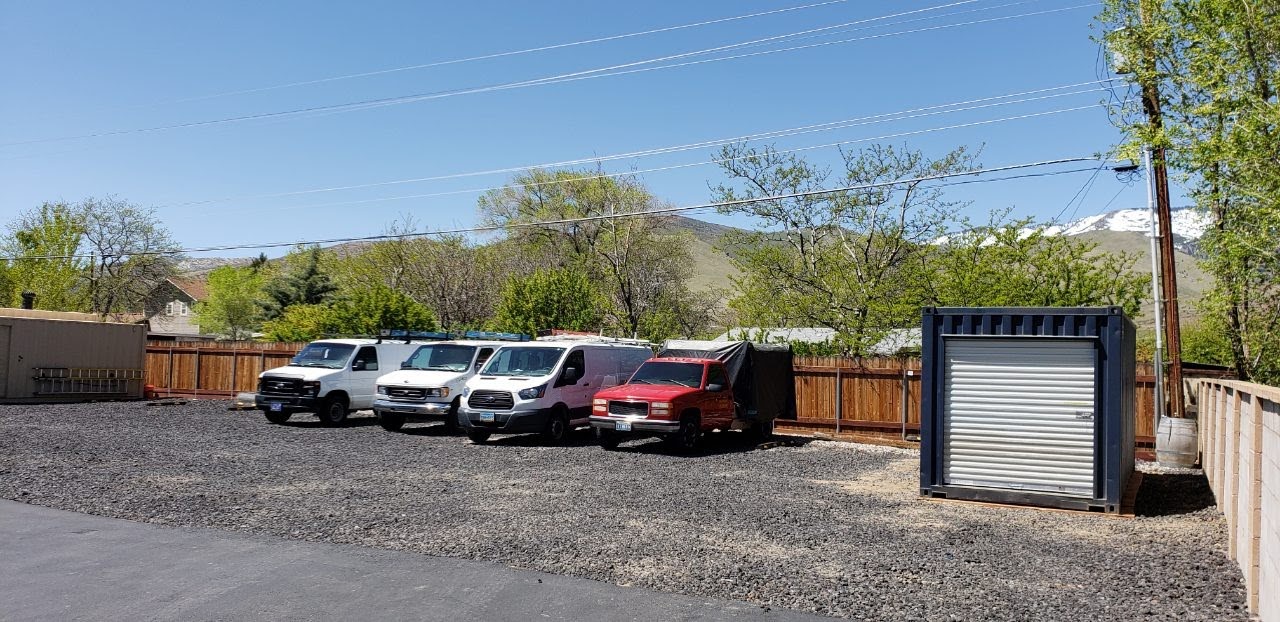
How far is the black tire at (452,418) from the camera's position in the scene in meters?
20.0

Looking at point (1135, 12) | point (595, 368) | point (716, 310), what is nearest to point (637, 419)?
point (595, 368)

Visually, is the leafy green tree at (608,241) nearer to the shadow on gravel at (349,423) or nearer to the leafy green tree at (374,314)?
the leafy green tree at (374,314)

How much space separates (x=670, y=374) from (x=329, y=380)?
820 cm

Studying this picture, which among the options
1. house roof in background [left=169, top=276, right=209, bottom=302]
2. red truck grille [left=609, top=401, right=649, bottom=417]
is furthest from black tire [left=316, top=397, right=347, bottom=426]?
house roof in background [left=169, top=276, right=209, bottom=302]

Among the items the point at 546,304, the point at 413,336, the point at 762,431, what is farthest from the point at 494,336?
the point at 546,304

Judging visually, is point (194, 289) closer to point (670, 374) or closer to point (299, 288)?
point (299, 288)

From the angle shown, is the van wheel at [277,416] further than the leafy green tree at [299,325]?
No

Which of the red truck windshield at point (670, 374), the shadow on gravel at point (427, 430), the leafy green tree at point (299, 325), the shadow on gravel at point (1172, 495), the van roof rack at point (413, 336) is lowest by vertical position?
the shadow on gravel at point (1172, 495)

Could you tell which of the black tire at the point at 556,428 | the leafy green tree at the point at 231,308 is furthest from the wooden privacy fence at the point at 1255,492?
the leafy green tree at the point at 231,308

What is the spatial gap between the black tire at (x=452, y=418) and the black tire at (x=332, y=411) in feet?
8.89

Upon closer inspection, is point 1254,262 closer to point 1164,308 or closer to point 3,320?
point 1164,308

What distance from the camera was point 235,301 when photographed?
80.3m

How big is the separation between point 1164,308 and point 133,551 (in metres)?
18.1

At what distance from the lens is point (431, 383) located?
20000 mm
